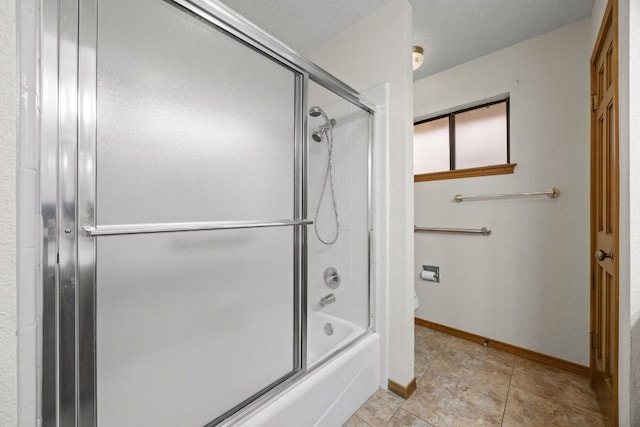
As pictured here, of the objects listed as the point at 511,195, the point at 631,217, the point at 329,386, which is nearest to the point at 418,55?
the point at 511,195

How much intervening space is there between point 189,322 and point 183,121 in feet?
2.13

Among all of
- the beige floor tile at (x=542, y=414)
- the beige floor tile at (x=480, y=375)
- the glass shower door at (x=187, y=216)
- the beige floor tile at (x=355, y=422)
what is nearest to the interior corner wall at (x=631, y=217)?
the beige floor tile at (x=542, y=414)

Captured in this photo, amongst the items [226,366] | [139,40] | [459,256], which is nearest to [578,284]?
[459,256]

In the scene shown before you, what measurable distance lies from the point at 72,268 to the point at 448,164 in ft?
8.45

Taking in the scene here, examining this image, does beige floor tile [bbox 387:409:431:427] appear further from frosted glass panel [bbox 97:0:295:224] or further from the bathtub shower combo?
frosted glass panel [bbox 97:0:295:224]

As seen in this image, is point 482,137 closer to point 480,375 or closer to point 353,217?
point 353,217

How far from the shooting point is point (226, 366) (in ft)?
3.23

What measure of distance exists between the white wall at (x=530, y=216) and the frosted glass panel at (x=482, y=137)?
0.15 meters

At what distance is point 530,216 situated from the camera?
193 centimetres

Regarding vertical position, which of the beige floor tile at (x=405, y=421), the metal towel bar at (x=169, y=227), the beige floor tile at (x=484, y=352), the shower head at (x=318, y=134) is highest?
the shower head at (x=318, y=134)

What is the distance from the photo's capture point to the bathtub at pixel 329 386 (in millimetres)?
1045

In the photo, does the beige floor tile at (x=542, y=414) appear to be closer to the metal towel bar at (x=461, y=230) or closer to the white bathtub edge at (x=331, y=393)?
the white bathtub edge at (x=331, y=393)

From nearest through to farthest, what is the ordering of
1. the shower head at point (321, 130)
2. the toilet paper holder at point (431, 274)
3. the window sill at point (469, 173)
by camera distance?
the shower head at point (321, 130) → the window sill at point (469, 173) → the toilet paper holder at point (431, 274)

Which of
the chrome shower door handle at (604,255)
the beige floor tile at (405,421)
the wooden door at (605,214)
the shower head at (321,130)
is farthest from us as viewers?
the shower head at (321,130)
